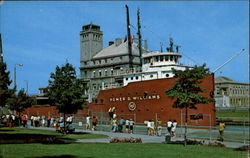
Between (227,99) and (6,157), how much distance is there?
81940 mm

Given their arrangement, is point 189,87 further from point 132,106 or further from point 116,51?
point 116,51

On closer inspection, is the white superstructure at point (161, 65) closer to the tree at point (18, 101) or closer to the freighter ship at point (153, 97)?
the freighter ship at point (153, 97)

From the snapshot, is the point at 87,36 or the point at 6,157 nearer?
the point at 6,157

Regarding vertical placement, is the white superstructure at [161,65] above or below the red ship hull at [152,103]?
above

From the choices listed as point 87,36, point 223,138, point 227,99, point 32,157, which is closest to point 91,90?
point 87,36

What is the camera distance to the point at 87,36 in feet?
289

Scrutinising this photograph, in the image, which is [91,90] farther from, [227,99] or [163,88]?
[163,88]

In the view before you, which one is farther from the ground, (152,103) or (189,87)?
(189,87)

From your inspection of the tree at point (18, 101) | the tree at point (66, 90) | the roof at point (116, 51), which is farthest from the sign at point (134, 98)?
the roof at point (116, 51)

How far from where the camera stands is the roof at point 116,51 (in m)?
80.0

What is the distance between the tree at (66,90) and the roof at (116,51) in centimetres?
Result: 4947

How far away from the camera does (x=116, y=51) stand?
270ft

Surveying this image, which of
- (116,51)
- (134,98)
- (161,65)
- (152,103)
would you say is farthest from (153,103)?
(116,51)

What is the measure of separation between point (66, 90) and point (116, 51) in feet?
180
